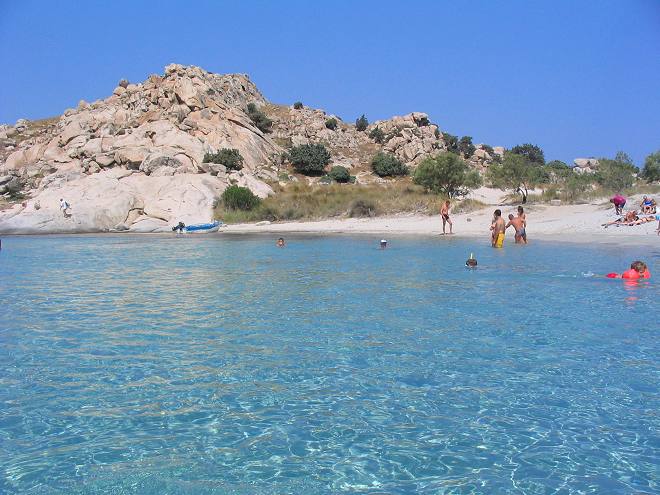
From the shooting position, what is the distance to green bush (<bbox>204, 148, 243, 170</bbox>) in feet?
161

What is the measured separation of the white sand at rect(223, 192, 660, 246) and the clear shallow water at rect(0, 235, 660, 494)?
13.2 metres

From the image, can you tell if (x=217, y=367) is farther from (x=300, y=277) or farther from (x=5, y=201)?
(x=5, y=201)

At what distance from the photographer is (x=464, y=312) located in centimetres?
1026

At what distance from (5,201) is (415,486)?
4997cm

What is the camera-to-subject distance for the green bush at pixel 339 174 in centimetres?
5624

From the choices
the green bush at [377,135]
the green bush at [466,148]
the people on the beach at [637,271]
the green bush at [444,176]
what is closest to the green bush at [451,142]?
the green bush at [466,148]

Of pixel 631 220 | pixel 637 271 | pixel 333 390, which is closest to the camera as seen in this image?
pixel 333 390

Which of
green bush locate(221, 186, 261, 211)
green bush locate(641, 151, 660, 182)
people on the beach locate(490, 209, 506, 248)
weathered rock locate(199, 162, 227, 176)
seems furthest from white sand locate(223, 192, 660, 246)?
weathered rock locate(199, 162, 227, 176)

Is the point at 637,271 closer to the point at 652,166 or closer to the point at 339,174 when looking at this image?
the point at 652,166

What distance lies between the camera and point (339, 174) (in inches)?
2219

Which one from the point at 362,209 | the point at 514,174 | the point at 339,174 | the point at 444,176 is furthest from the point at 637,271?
the point at 339,174

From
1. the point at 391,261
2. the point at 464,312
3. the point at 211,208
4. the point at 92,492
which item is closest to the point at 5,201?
the point at 211,208

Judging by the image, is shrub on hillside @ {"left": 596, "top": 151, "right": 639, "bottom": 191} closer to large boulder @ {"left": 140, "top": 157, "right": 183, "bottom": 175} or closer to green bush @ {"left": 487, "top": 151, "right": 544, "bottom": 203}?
green bush @ {"left": 487, "top": 151, "right": 544, "bottom": 203}

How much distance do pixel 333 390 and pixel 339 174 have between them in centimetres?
5097
